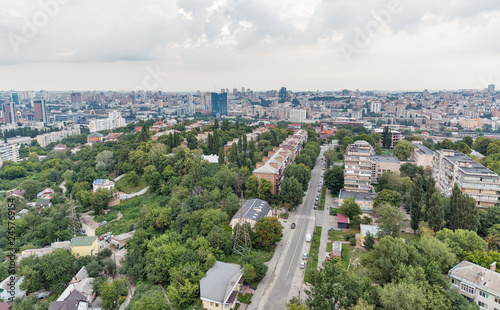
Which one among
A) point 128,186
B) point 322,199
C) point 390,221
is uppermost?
point 390,221

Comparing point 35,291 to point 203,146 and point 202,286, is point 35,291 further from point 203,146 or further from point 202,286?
point 203,146

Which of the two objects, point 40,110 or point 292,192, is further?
point 40,110

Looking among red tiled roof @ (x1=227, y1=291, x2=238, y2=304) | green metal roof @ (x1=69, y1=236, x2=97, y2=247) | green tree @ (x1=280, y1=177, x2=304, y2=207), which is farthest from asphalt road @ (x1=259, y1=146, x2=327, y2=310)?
green metal roof @ (x1=69, y1=236, x2=97, y2=247)

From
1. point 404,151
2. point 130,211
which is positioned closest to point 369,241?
point 130,211

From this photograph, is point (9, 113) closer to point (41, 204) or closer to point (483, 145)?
point (41, 204)

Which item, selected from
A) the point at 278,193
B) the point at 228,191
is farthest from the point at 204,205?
the point at 278,193

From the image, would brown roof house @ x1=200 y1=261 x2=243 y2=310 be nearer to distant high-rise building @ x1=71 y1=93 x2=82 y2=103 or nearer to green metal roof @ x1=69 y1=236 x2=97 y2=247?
green metal roof @ x1=69 y1=236 x2=97 y2=247
